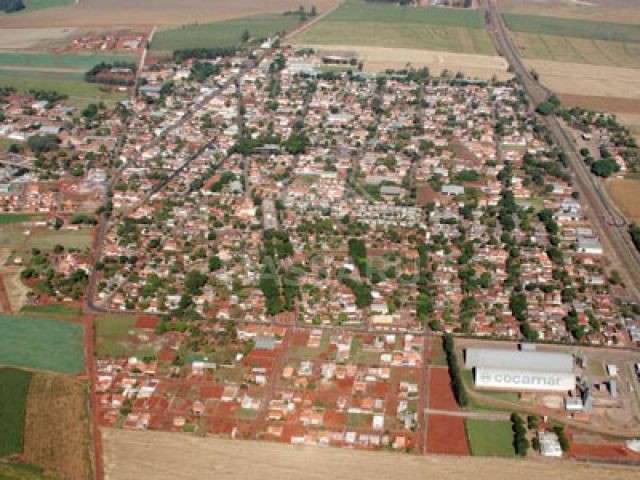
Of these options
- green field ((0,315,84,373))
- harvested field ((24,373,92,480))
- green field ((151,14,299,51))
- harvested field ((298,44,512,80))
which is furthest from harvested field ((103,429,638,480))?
green field ((151,14,299,51))

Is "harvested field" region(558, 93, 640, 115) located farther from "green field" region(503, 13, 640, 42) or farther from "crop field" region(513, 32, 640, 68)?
"green field" region(503, 13, 640, 42)

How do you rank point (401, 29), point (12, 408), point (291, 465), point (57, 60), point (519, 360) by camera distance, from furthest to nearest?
point (401, 29), point (57, 60), point (519, 360), point (12, 408), point (291, 465)

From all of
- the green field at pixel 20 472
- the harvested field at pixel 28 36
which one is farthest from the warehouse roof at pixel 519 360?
the harvested field at pixel 28 36

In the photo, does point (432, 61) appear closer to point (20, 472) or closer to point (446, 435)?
point (446, 435)

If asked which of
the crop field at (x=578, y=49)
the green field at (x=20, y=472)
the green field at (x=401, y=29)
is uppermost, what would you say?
the green field at (x=401, y=29)

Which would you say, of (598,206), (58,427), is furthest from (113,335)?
(598,206)

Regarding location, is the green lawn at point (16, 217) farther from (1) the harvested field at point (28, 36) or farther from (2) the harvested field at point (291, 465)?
(1) the harvested field at point (28, 36)
